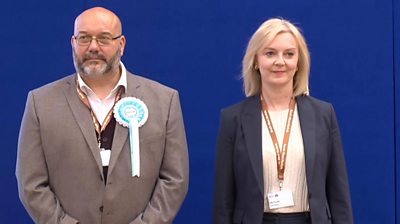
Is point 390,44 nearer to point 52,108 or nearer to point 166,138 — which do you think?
point 166,138

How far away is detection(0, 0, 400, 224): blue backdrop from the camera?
3.44 m

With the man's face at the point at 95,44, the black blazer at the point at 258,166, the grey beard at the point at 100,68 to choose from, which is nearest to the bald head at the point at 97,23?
the man's face at the point at 95,44

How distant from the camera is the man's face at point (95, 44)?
100 inches

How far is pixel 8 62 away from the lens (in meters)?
3.46

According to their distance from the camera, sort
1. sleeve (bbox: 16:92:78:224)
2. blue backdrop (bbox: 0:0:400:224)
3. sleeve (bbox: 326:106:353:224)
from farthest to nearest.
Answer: blue backdrop (bbox: 0:0:400:224), sleeve (bbox: 326:106:353:224), sleeve (bbox: 16:92:78:224)

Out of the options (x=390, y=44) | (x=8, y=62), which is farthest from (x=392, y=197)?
(x=8, y=62)

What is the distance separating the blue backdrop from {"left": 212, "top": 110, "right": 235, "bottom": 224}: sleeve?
894 mm

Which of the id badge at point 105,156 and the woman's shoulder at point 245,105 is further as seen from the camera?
the woman's shoulder at point 245,105

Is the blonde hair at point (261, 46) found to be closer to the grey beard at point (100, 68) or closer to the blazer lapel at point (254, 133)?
the blazer lapel at point (254, 133)

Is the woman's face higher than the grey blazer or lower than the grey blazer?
higher

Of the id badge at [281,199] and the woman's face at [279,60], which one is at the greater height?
the woman's face at [279,60]

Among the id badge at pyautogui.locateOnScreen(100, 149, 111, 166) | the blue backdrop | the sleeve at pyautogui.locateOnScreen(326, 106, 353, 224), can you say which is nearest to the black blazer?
the sleeve at pyautogui.locateOnScreen(326, 106, 353, 224)

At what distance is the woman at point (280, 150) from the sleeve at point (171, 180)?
6.5 inches

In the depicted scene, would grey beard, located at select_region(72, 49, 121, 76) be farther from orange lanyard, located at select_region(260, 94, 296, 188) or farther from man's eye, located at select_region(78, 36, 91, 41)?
orange lanyard, located at select_region(260, 94, 296, 188)
